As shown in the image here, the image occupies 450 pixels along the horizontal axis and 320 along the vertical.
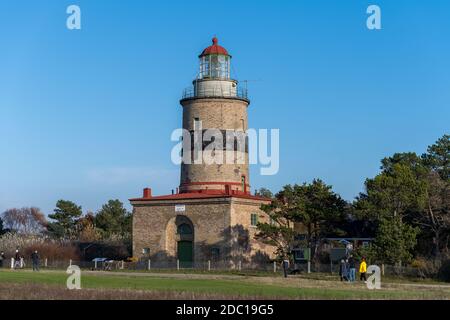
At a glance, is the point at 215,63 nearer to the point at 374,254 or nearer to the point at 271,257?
the point at 271,257

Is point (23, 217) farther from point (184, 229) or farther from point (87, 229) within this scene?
point (184, 229)

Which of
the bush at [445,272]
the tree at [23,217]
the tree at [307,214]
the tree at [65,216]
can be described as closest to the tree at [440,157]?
the tree at [307,214]

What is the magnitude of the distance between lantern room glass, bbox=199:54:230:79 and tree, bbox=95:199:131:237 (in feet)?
95.1

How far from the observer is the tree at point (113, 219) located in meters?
85.8

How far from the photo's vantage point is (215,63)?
5812cm

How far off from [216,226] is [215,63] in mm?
11304

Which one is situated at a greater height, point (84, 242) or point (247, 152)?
point (247, 152)

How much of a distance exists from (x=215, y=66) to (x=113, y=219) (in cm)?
3324

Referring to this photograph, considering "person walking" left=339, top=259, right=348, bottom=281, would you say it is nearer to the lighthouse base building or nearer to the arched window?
the lighthouse base building

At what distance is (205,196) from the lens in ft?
184

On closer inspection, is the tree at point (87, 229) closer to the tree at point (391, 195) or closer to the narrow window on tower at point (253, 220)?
the narrow window on tower at point (253, 220)

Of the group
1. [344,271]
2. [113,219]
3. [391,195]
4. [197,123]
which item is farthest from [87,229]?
[344,271]

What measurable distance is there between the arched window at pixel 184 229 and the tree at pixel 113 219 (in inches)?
1029

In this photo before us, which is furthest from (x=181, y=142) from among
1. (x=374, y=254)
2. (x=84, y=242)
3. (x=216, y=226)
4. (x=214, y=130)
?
(x=374, y=254)
